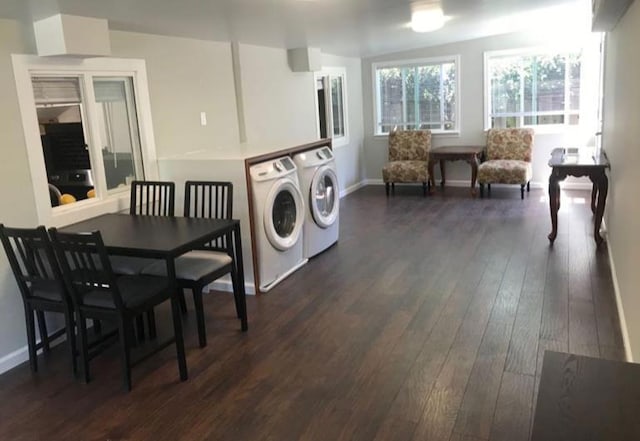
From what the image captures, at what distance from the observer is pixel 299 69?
6.11 metres

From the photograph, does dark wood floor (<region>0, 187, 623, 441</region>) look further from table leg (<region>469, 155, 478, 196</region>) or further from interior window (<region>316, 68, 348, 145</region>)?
interior window (<region>316, 68, 348, 145</region>)

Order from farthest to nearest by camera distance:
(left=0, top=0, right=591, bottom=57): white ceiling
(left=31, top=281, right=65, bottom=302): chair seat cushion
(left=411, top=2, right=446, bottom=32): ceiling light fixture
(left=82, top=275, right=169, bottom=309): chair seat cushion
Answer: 1. (left=411, top=2, right=446, bottom=32): ceiling light fixture
2. (left=0, top=0, right=591, bottom=57): white ceiling
3. (left=31, top=281, right=65, bottom=302): chair seat cushion
4. (left=82, top=275, right=169, bottom=309): chair seat cushion

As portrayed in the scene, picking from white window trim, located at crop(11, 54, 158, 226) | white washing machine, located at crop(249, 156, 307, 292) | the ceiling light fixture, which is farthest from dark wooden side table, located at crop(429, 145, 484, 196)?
white window trim, located at crop(11, 54, 158, 226)

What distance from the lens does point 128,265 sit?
335 cm

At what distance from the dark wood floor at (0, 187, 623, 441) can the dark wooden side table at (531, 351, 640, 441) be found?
97 centimetres

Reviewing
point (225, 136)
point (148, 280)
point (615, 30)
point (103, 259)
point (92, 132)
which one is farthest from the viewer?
point (225, 136)

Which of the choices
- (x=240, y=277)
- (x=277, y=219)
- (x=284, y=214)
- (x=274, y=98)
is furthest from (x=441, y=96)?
(x=240, y=277)

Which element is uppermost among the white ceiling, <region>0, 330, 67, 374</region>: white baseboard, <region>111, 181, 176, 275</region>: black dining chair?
the white ceiling

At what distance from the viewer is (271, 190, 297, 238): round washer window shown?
4301 millimetres

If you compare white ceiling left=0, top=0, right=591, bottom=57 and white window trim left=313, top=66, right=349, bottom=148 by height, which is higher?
white ceiling left=0, top=0, right=591, bottom=57

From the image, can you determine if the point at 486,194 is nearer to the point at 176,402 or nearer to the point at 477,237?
the point at 477,237

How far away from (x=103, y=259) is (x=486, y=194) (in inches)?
229

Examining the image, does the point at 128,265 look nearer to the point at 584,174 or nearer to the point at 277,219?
the point at 277,219

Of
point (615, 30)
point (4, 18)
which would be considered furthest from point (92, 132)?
point (615, 30)
